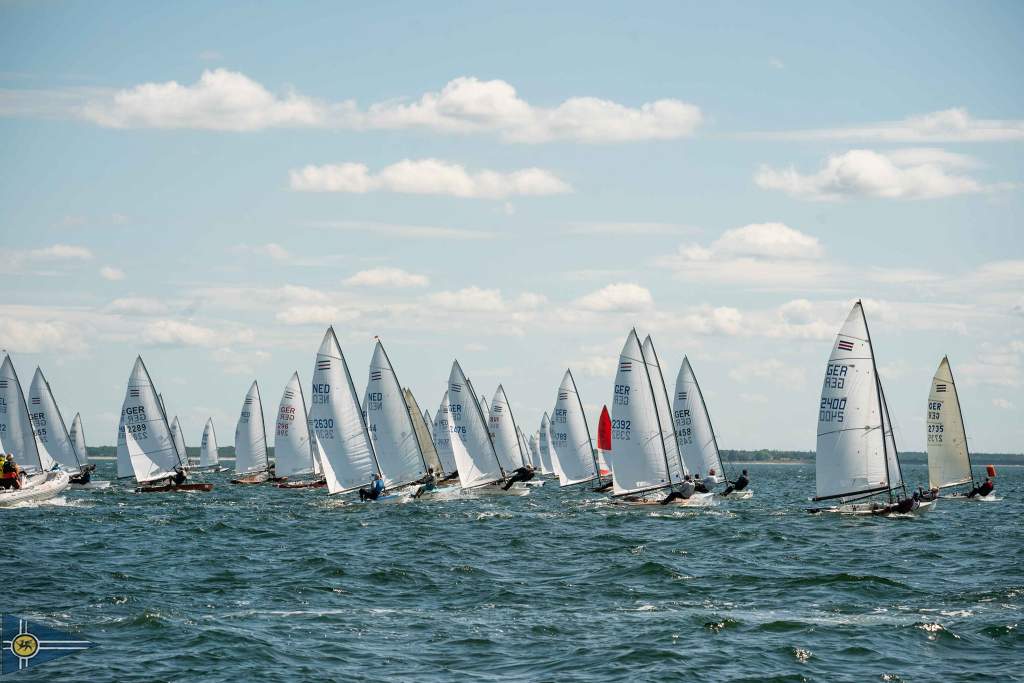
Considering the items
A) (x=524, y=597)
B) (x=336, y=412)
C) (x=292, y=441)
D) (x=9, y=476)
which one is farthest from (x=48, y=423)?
(x=524, y=597)

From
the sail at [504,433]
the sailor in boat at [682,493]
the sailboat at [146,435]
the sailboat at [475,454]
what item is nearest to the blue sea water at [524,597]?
A: the sailor in boat at [682,493]

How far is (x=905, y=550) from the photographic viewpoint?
39344mm

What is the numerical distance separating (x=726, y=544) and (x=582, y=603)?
1307 cm

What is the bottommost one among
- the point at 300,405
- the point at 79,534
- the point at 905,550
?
the point at 905,550

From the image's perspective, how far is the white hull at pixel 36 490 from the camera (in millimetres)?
58562

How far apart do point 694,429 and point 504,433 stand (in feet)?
51.0

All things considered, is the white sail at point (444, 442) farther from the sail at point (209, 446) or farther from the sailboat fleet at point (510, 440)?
the sail at point (209, 446)

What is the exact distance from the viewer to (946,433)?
64.4 meters

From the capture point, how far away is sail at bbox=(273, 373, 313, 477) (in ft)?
267

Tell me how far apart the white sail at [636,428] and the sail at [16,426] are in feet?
114

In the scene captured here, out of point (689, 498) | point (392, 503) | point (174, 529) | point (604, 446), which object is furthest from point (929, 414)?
point (174, 529)

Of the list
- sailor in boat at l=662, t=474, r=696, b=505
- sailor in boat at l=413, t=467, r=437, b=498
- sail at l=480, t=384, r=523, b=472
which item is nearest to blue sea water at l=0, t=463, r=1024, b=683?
sailor in boat at l=662, t=474, r=696, b=505

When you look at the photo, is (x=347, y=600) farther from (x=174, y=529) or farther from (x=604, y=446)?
(x=604, y=446)

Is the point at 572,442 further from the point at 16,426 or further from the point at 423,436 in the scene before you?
the point at 16,426
